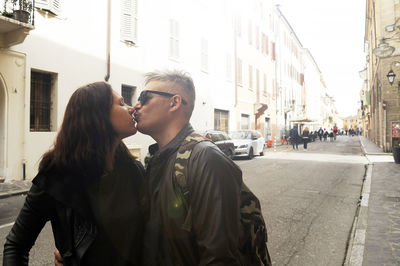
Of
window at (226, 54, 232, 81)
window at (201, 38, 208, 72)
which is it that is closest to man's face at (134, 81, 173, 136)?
window at (201, 38, 208, 72)

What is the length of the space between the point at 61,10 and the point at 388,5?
18.5 metres

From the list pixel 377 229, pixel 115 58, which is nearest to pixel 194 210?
pixel 377 229

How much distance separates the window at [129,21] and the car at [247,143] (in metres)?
7.11

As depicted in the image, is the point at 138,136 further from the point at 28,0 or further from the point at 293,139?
the point at 293,139

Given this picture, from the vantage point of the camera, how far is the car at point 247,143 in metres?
15.9

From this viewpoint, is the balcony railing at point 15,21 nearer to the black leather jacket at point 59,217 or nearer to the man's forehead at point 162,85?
the man's forehead at point 162,85

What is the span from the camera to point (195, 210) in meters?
1.29

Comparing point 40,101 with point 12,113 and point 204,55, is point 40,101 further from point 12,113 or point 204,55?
point 204,55

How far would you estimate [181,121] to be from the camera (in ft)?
Answer: 5.40

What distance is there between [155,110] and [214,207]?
635 millimetres

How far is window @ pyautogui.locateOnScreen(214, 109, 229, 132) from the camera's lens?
67.0 ft

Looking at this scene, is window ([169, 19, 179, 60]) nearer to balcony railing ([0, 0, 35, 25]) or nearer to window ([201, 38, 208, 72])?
window ([201, 38, 208, 72])

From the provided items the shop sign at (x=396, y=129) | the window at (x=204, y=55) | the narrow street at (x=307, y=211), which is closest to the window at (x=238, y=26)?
the window at (x=204, y=55)

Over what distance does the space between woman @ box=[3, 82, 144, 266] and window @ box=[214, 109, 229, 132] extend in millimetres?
18600
